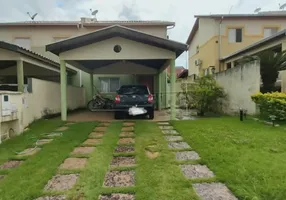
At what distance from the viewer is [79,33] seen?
2027 centimetres

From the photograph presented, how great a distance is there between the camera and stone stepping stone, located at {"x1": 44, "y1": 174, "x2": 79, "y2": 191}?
4016 mm

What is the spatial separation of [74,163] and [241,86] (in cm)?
856

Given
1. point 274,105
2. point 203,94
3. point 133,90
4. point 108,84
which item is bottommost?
point 274,105

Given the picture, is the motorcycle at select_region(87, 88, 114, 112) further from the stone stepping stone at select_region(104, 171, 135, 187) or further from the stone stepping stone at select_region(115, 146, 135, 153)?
the stone stepping stone at select_region(104, 171, 135, 187)

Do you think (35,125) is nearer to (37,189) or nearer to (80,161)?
(80,161)

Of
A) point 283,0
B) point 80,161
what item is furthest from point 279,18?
point 80,161

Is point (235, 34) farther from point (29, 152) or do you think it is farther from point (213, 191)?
point (213, 191)

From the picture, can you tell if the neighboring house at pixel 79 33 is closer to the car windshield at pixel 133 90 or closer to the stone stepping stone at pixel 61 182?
the car windshield at pixel 133 90

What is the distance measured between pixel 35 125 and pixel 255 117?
26.5 feet

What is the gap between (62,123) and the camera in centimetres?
1023

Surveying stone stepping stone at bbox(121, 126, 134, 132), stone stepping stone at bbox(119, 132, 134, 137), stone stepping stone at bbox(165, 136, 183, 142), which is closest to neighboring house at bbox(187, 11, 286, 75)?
stone stepping stone at bbox(121, 126, 134, 132)

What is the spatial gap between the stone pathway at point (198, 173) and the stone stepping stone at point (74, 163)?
6.06 feet

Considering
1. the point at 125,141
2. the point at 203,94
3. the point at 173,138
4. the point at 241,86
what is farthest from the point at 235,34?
the point at 125,141

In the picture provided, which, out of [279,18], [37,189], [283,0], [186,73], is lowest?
[37,189]
